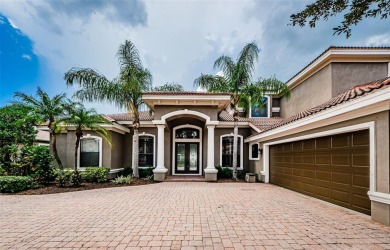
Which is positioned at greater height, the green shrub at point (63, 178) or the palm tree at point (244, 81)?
the palm tree at point (244, 81)

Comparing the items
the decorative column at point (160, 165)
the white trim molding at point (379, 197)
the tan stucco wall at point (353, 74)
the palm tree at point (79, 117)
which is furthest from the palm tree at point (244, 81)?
the white trim molding at point (379, 197)

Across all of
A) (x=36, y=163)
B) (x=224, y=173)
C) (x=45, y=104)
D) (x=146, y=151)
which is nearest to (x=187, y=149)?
(x=146, y=151)

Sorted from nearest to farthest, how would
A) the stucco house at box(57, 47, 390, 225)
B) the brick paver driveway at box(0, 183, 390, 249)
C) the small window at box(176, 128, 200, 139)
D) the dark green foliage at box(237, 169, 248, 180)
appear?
the brick paver driveway at box(0, 183, 390, 249) < the stucco house at box(57, 47, 390, 225) < the dark green foliage at box(237, 169, 248, 180) < the small window at box(176, 128, 200, 139)

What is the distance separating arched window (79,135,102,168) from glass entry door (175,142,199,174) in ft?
16.8

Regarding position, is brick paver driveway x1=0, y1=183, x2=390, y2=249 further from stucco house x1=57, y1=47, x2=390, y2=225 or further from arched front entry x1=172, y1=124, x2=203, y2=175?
arched front entry x1=172, y1=124, x2=203, y2=175

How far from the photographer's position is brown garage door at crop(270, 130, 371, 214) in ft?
17.4

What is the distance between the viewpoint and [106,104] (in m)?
11.4

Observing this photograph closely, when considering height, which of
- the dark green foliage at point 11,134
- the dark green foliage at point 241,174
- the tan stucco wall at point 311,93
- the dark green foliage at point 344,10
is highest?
the tan stucco wall at point 311,93

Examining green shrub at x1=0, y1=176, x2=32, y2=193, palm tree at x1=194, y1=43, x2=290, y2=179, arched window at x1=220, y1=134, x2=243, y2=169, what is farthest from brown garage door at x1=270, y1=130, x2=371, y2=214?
green shrub at x1=0, y1=176, x2=32, y2=193

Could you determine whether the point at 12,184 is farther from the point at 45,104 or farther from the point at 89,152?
the point at 89,152

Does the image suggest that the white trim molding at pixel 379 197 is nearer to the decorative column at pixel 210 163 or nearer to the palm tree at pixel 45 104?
the decorative column at pixel 210 163

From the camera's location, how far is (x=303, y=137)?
25.6ft

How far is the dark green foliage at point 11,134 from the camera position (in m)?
10.2

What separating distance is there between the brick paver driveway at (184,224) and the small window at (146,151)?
689 centimetres
